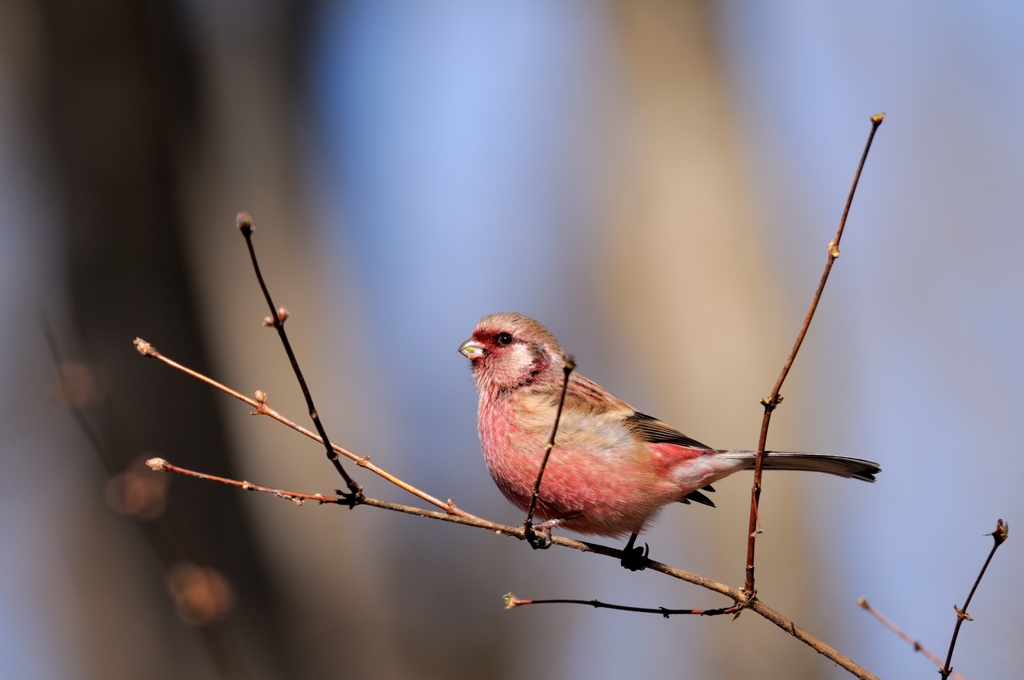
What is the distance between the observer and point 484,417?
3998mm

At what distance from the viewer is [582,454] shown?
3.60 meters

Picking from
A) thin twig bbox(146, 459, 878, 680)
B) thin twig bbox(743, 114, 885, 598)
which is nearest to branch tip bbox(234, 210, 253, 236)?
thin twig bbox(146, 459, 878, 680)

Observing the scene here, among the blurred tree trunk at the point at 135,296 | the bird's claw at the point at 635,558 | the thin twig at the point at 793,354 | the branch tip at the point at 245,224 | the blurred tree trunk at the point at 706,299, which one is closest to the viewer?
the branch tip at the point at 245,224

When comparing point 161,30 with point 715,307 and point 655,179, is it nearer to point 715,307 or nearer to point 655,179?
point 655,179

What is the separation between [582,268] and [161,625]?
16.7 feet

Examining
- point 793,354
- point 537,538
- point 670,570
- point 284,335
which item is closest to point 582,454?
point 537,538

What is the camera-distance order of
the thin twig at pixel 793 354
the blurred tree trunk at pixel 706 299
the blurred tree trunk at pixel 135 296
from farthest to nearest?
the blurred tree trunk at pixel 135 296
the blurred tree trunk at pixel 706 299
the thin twig at pixel 793 354

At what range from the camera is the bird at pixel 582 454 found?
3.47 m

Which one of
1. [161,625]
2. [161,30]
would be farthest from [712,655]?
[161,30]

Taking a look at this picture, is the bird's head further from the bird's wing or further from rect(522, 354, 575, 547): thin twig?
rect(522, 354, 575, 547): thin twig

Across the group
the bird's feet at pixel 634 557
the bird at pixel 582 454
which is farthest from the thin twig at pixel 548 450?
the bird at pixel 582 454

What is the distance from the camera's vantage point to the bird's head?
4102 millimetres

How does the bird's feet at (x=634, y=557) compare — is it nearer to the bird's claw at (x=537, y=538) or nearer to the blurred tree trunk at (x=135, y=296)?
the bird's claw at (x=537, y=538)

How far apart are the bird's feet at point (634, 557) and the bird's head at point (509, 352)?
861 millimetres
